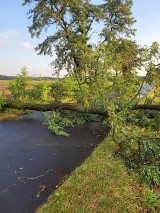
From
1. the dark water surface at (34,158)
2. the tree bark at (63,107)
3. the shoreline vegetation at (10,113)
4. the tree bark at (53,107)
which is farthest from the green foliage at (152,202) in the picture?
the shoreline vegetation at (10,113)

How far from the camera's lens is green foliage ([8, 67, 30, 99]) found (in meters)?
19.7

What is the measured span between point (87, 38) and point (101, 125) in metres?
10.8

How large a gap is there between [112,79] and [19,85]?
7.06m

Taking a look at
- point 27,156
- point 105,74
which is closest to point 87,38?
point 105,74

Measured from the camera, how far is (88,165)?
8.15 m

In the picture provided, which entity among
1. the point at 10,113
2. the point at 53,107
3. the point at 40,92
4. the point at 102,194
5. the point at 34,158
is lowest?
the point at 34,158

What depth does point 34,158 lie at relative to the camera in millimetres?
9367

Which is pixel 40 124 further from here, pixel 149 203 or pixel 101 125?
pixel 149 203

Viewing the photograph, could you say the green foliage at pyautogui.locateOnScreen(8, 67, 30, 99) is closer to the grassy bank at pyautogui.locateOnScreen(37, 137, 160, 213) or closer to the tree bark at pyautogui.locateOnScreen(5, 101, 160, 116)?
the tree bark at pyautogui.locateOnScreen(5, 101, 160, 116)

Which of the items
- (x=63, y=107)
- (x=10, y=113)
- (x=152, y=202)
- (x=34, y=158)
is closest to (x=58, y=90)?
(x=10, y=113)

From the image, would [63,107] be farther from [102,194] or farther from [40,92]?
[102,194]

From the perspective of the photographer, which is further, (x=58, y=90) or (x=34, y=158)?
(x=58, y=90)

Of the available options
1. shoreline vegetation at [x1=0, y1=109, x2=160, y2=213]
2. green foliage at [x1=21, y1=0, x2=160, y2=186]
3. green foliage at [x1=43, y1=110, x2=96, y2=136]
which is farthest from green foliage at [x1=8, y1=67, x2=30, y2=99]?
shoreline vegetation at [x1=0, y1=109, x2=160, y2=213]

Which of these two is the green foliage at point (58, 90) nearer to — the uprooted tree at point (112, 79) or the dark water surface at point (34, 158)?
the uprooted tree at point (112, 79)
